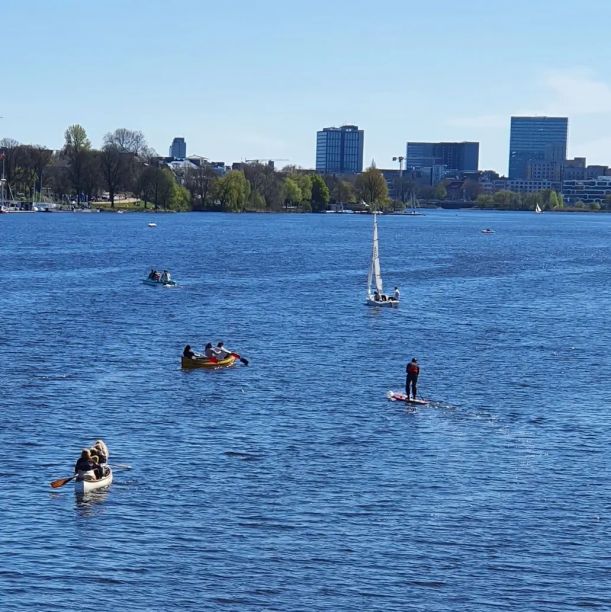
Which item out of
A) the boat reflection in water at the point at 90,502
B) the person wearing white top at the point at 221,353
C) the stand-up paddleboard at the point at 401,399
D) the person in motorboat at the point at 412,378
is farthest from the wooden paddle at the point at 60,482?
the person wearing white top at the point at 221,353

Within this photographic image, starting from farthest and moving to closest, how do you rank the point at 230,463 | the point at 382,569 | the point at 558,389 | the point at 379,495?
the point at 558,389
the point at 230,463
the point at 379,495
the point at 382,569

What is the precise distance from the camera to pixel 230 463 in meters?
54.8

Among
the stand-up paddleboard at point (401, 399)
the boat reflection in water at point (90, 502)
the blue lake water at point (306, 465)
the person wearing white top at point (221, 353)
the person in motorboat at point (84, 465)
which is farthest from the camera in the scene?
the person wearing white top at point (221, 353)

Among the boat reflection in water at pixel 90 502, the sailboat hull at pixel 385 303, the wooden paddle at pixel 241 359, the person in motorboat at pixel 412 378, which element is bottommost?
→ the sailboat hull at pixel 385 303

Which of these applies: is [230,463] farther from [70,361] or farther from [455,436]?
[70,361]

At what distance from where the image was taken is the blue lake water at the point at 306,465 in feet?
137

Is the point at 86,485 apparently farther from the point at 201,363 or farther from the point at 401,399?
the point at 201,363

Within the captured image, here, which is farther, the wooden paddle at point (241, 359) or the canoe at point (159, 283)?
the canoe at point (159, 283)

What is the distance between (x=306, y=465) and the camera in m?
54.8

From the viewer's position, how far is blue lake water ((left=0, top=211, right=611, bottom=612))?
4175 cm

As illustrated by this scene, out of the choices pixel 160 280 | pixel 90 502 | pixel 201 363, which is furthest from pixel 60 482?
pixel 160 280

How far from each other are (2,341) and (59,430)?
3117 cm

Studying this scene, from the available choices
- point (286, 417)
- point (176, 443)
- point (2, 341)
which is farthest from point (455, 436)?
point (2, 341)

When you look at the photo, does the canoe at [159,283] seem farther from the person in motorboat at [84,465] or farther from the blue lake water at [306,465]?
the person in motorboat at [84,465]
